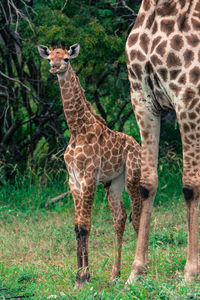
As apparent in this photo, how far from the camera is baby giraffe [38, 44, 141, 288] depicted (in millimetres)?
4855

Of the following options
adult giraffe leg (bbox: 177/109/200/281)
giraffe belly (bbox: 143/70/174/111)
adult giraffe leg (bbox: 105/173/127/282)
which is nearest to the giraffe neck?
adult giraffe leg (bbox: 105/173/127/282)

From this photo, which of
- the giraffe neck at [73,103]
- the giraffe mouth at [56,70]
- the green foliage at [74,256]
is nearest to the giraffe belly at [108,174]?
the giraffe neck at [73,103]

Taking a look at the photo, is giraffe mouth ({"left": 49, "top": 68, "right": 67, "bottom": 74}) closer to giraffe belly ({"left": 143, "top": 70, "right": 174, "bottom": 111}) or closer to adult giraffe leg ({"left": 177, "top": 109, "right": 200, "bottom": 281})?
giraffe belly ({"left": 143, "top": 70, "right": 174, "bottom": 111})

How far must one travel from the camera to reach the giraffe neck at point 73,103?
16.7ft

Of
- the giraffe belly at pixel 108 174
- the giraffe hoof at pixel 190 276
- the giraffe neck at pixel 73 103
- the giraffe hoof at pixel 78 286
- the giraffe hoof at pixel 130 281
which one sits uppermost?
the giraffe neck at pixel 73 103

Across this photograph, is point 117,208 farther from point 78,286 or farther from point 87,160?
point 78,286

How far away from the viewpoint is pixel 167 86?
4.23 meters

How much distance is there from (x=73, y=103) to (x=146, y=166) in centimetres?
114

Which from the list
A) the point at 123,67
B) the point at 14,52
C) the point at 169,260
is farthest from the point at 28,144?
the point at 169,260

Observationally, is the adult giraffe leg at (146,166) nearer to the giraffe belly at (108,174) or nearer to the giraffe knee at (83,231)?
the giraffe knee at (83,231)

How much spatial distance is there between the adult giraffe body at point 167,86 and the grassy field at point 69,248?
17.2 inches

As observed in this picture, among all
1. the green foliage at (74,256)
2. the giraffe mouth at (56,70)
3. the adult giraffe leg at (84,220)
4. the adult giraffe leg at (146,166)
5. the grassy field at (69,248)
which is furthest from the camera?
the giraffe mouth at (56,70)

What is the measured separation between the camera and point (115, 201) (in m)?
5.33

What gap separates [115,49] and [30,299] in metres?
4.42
